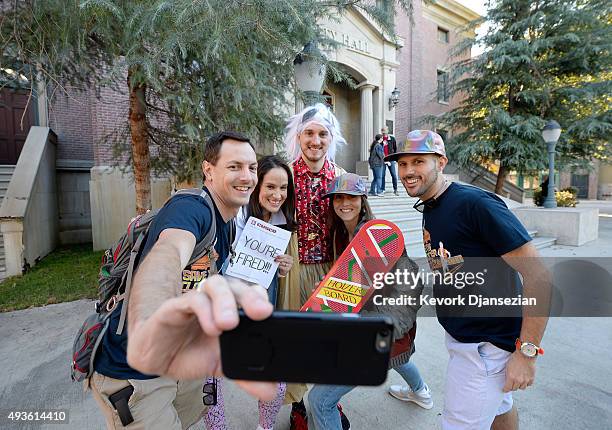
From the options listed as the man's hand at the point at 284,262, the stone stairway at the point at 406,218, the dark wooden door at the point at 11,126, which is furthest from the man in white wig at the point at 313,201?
the dark wooden door at the point at 11,126

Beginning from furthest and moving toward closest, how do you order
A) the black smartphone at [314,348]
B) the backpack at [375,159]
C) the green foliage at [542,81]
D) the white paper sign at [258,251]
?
the green foliage at [542,81] → the backpack at [375,159] → the white paper sign at [258,251] → the black smartphone at [314,348]

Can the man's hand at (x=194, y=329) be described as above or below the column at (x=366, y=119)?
below

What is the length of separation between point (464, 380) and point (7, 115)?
14.8 meters

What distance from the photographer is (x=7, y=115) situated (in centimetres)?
1072

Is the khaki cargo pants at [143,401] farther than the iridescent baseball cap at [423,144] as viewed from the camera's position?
No

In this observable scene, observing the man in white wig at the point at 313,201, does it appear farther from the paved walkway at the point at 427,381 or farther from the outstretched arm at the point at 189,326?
the outstretched arm at the point at 189,326

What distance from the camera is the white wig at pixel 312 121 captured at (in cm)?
255

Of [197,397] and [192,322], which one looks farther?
[197,397]

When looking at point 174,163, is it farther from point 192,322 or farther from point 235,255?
point 192,322

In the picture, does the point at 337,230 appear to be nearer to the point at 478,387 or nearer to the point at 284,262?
the point at 284,262

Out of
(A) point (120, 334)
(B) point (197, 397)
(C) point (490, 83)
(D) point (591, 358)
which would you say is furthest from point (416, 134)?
(C) point (490, 83)

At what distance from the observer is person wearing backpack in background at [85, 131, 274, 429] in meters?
0.63

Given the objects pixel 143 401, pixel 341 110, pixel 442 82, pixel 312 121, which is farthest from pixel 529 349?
pixel 442 82

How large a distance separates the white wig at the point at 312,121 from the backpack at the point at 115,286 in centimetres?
134
